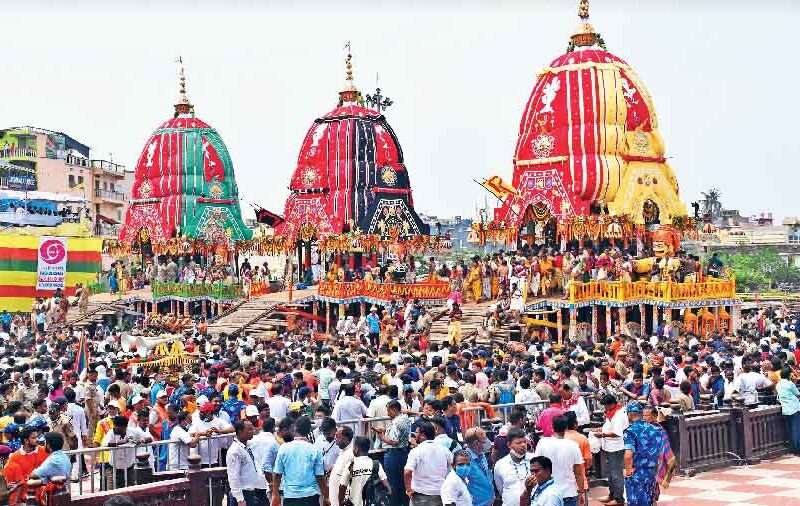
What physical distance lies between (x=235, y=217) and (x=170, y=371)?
30761 mm

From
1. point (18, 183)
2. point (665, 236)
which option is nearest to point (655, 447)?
point (665, 236)

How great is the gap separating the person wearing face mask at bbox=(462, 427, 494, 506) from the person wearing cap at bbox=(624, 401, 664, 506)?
1685 mm

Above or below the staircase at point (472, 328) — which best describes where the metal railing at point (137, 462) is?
below

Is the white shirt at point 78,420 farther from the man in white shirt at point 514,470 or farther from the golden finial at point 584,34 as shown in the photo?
the golden finial at point 584,34

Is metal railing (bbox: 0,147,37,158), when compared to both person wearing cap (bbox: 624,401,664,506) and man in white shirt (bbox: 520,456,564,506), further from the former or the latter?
man in white shirt (bbox: 520,456,564,506)

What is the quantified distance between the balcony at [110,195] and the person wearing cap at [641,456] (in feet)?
225

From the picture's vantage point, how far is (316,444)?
1081 centimetres

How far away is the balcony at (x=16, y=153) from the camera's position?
73.2m

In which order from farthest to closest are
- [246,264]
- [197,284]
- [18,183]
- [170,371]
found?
[18,183] → [246,264] → [197,284] → [170,371]

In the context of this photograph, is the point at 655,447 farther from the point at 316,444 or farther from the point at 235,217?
the point at 235,217

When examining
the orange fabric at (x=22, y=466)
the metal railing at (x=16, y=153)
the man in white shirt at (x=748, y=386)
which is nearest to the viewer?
the orange fabric at (x=22, y=466)

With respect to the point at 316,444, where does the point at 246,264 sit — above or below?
above

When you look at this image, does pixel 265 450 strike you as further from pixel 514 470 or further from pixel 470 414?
pixel 470 414

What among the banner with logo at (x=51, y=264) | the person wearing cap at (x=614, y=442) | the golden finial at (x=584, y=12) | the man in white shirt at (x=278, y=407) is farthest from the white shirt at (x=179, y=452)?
the banner with logo at (x=51, y=264)
